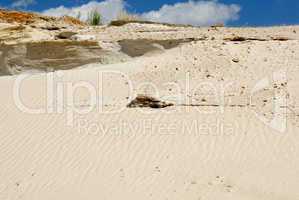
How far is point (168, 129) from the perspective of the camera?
27.0ft

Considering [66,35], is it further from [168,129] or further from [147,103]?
[168,129]

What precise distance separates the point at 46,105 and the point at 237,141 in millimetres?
3962

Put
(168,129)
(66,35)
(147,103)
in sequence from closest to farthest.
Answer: (168,129), (147,103), (66,35)

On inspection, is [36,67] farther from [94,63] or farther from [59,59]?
[94,63]

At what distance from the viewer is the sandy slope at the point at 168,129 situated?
262 inches

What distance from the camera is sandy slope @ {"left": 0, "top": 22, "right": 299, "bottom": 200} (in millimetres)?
6660

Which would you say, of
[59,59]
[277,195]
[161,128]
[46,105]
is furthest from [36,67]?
[277,195]

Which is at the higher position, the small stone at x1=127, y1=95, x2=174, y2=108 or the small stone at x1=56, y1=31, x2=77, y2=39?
the small stone at x1=56, y1=31, x2=77, y2=39

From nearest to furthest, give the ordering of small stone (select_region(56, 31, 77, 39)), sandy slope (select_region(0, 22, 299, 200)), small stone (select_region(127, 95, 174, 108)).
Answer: sandy slope (select_region(0, 22, 299, 200)), small stone (select_region(127, 95, 174, 108)), small stone (select_region(56, 31, 77, 39))

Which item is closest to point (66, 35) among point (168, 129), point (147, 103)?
point (147, 103)

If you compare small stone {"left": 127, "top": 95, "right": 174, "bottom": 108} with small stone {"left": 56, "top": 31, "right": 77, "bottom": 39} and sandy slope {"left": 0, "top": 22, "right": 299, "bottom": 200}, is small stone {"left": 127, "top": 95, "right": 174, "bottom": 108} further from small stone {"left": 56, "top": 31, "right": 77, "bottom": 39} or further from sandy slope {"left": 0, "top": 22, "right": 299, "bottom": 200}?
small stone {"left": 56, "top": 31, "right": 77, "bottom": 39}

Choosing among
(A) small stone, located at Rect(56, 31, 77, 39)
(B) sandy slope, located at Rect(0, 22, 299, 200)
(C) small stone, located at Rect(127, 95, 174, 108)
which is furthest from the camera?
(A) small stone, located at Rect(56, 31, 77, 39)

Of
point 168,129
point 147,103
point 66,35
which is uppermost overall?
point 66,35

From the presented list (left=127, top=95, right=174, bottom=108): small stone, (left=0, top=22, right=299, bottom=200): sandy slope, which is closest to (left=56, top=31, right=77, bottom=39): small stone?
(left=0, top=22, right=299, bottom=200): sandy slope
